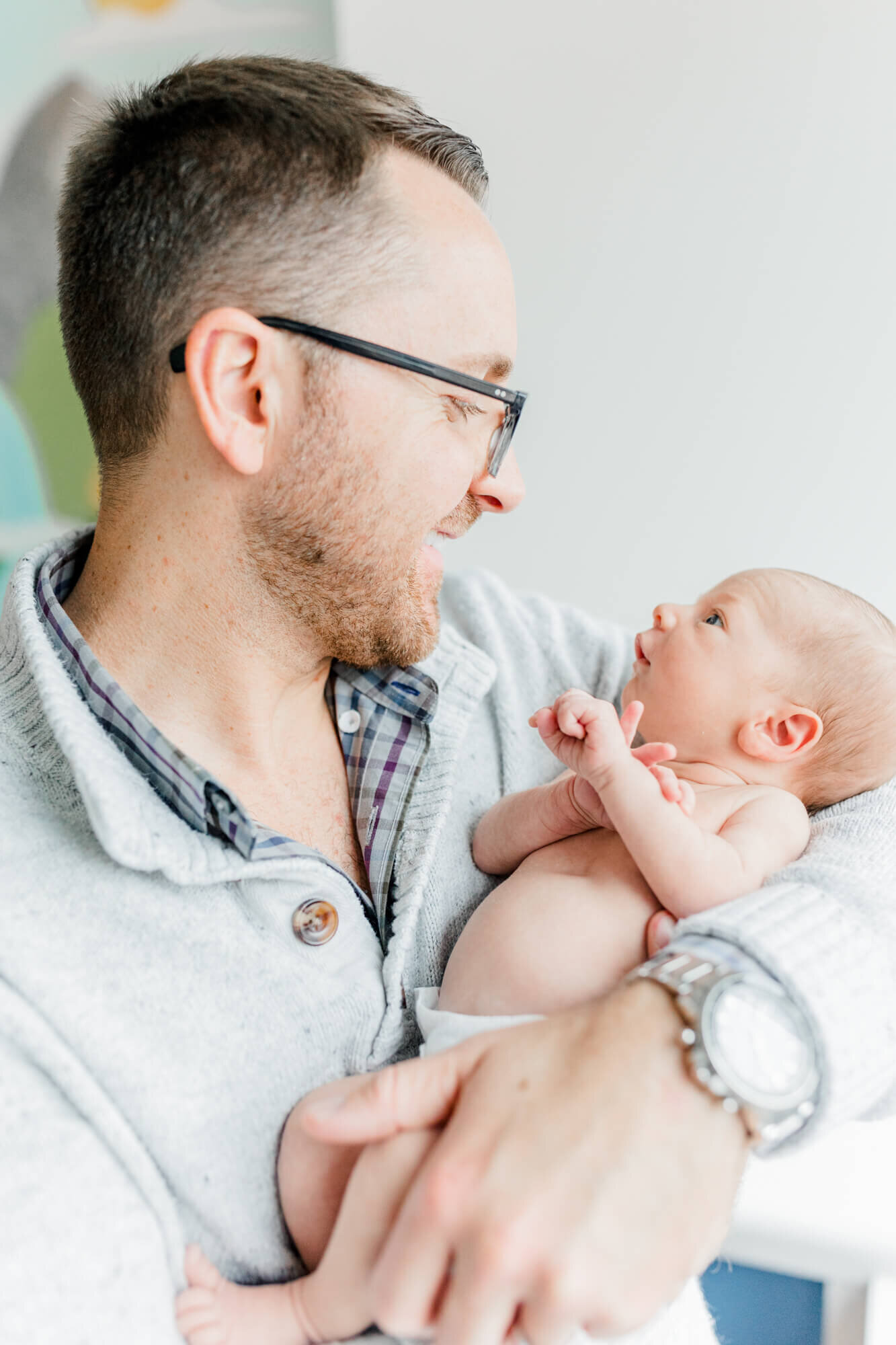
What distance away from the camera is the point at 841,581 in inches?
92.9

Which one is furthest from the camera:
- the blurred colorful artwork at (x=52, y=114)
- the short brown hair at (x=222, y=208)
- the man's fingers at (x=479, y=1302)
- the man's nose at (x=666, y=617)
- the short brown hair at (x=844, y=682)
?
the blurred colorful artwork at (x=52, y=114)

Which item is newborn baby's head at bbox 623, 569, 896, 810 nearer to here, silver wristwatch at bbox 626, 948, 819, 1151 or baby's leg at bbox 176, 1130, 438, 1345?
silver wristwatch at bbox 626, 948, 819, 1151

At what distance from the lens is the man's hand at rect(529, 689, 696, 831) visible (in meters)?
1.19

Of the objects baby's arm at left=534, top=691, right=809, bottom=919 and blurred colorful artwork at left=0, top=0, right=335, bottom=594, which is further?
blurred colorful artwork at left=0, top=0, right=335, bottom=594

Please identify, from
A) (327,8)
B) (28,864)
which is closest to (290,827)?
(28,864)

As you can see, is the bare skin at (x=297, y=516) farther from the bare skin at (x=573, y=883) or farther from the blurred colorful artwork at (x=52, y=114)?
the blurred colorful artwork at (x=52, y=114)

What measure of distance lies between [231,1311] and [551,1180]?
40 cm

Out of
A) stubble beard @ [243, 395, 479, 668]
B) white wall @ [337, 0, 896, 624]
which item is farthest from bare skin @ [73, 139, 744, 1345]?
white wall @ [337, 0, 896, 624]

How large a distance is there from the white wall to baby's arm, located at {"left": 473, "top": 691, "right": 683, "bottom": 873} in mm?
1253

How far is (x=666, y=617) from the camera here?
149cm

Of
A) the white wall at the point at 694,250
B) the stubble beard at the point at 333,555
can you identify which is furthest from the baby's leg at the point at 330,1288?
the white wall at the point at 694,250

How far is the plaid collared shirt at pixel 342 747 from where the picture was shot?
1.18 meters

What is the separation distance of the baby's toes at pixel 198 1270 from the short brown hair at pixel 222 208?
994 mm

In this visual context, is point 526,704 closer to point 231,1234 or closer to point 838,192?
point 231,1234
